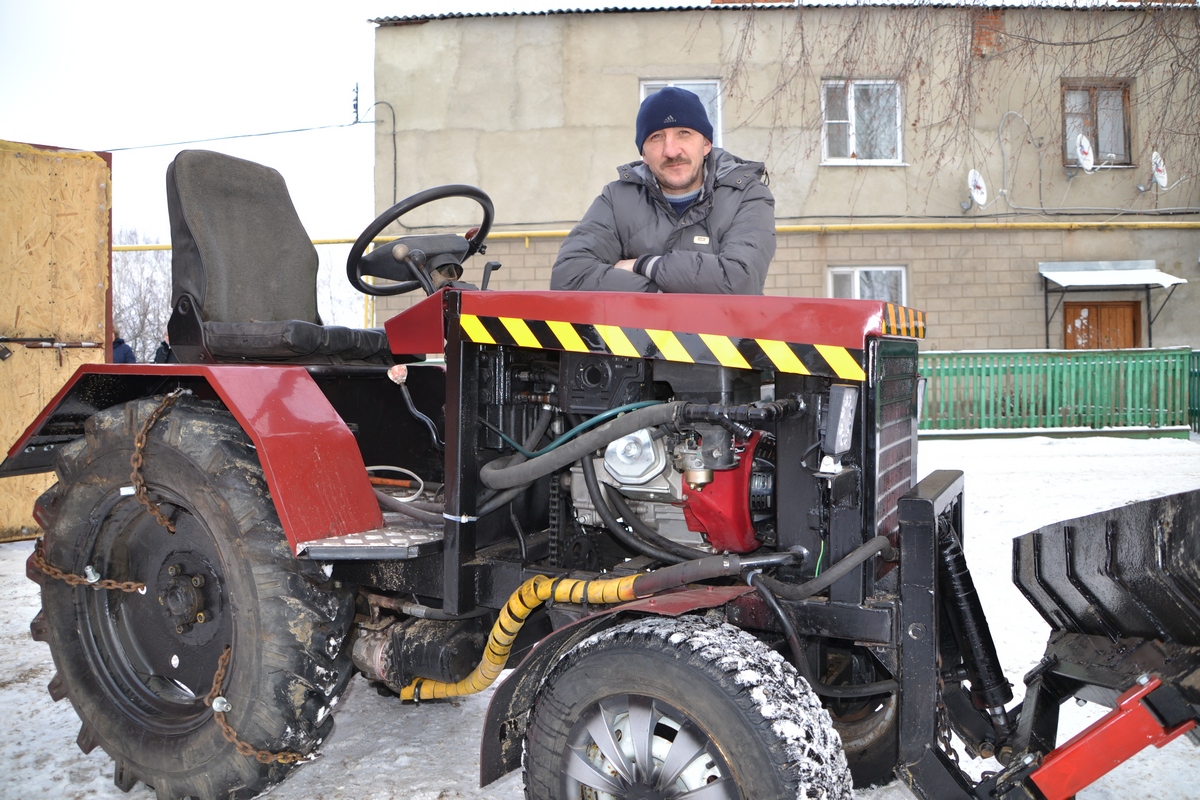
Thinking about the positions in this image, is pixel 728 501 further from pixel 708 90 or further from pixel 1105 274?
pixel 1105 274

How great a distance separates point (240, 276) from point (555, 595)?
185 centimetres

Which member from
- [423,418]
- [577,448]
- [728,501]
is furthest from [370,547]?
[728,501]

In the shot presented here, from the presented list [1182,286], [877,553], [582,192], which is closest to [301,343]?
[877,553]

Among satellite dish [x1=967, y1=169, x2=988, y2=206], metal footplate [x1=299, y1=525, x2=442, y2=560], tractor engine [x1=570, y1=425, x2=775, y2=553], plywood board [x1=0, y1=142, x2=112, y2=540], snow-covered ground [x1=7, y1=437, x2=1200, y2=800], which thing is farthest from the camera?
satellite dish [x1=967, y1=169, x2=988, y2=206]

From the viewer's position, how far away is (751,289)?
2.78 m

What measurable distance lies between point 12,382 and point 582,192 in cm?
869

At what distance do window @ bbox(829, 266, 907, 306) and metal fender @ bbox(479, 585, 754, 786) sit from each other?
39.4 ft

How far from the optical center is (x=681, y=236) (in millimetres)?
2965

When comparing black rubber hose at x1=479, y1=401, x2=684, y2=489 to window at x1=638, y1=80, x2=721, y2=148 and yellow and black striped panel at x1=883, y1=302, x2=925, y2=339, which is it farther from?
window at x1=638, y1=80, x2=721, y2=148

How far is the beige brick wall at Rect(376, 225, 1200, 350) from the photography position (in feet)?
43.9

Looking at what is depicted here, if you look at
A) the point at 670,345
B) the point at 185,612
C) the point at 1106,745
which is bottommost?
the point at 1106,745

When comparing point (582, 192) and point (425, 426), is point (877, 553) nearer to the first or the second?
point (425, 426)

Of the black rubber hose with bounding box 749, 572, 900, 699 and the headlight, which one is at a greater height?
the headlight

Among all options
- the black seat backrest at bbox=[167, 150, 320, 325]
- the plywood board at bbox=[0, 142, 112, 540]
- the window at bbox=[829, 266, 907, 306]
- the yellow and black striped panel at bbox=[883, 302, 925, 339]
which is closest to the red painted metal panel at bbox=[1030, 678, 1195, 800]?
the yellow and black striped panel at bbox=[883, 302, 925, 339]
